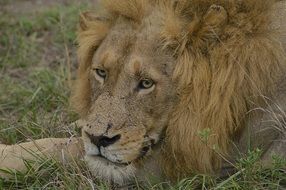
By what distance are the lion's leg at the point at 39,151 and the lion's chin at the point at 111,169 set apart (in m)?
0.35

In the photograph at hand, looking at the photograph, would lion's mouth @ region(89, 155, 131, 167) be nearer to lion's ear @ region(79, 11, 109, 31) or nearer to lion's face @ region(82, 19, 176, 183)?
lion's face @ region(82, 19, 176, 183)

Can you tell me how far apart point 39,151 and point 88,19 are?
0.75 metres

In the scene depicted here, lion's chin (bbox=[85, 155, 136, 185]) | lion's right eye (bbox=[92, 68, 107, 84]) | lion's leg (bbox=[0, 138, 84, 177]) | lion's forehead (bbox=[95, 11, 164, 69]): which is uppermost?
Answer: lion's forehead (bbox=[95, 11, 164, 69])

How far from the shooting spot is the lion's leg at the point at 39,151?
3990 mm

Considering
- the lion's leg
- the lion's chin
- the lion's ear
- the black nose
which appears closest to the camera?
the black nose

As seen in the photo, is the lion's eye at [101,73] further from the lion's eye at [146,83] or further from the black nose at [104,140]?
the black nose at [104,140]

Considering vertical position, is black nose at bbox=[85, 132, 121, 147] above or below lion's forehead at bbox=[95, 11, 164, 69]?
below

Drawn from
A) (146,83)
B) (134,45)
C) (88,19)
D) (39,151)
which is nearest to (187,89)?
(146,83)

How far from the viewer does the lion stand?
11.5 ft

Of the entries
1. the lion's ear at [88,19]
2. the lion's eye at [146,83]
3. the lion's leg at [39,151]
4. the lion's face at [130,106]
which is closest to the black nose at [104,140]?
the lion's face at [130,106]

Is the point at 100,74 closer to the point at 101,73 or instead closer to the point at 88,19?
the point at 101,73

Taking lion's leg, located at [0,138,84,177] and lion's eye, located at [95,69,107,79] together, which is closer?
lion's eye, located at [95,69,107,79]

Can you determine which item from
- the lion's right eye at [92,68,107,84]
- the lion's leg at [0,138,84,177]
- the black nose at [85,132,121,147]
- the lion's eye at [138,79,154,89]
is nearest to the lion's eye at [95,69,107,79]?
the lion's right eye at [92,68,107,84]

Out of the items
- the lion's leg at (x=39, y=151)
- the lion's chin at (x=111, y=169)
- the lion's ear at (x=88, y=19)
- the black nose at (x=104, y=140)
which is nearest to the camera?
the black nose at (x=104, y=140)
